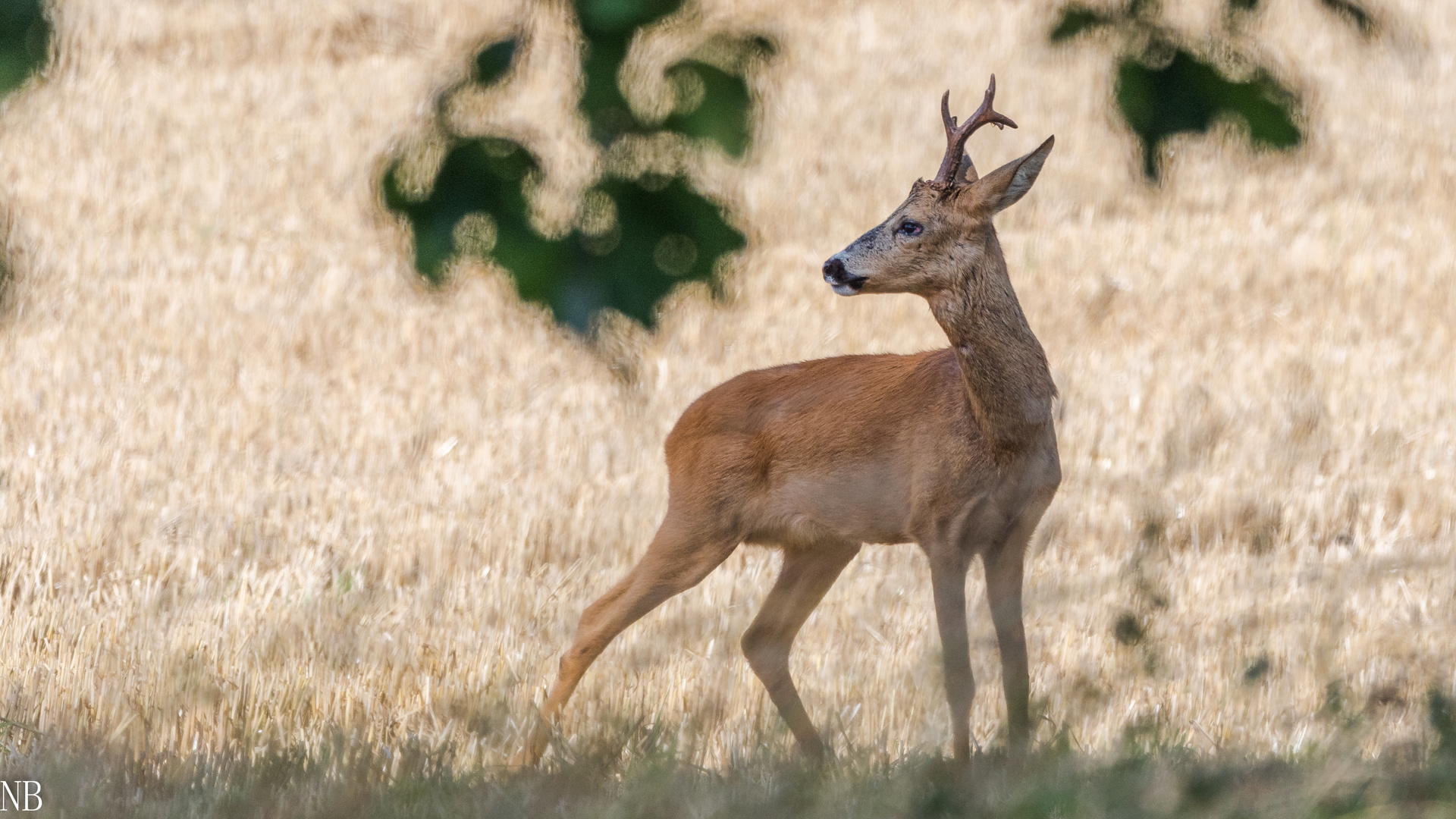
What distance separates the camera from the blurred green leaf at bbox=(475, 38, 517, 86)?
9.48 ft

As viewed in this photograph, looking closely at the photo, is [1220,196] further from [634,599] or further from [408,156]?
[408,156]

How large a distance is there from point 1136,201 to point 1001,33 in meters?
3.75

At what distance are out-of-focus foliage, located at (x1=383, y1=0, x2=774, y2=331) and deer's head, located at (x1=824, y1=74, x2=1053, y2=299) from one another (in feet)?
6.45

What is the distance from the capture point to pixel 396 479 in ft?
26.1

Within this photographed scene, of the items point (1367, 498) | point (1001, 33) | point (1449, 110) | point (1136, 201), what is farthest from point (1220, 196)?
point (1367, 498)

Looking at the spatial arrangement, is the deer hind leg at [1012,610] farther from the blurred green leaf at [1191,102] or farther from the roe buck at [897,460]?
the blurred green leaf at [1191,102]

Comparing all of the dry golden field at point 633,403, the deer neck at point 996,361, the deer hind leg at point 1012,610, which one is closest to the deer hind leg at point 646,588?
the dry golden field at point 633,403

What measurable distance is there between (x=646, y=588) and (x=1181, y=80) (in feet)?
9.65

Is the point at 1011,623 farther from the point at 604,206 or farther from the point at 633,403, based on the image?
the point at 604,206

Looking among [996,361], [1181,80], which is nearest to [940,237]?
[996,361]

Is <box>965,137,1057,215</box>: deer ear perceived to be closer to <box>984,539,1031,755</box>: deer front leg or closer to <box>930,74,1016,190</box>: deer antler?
<box>930,74,1016,190</box>: deer antler

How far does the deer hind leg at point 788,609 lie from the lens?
18.2 ft

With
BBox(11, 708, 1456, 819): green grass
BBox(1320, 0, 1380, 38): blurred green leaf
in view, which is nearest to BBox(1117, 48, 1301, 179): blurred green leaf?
BBox(1320, 0, 1380, 38): blurred green leaf

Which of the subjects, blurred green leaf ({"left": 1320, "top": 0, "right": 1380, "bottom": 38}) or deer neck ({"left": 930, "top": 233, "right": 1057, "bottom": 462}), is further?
deer neck ({"left": 930, "top": 233, "right": 1057, "bottom": 462})
